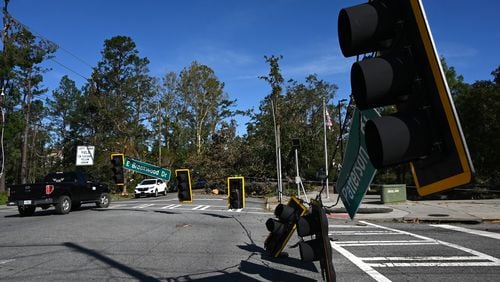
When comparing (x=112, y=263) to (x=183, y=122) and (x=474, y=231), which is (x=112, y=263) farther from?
(x=183, y=122)

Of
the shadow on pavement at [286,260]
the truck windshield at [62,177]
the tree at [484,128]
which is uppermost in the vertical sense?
the tree at [484,128]

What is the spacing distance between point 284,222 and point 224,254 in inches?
112

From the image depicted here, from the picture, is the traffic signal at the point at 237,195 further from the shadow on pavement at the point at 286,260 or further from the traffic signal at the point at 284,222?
the traffic signal at the point at 284,222

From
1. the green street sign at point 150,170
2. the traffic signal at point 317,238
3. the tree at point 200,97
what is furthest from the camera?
the tree at point 200,97

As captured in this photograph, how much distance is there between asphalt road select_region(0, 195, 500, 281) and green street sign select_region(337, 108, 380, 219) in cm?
301

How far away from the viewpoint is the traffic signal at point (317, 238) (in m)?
5.13

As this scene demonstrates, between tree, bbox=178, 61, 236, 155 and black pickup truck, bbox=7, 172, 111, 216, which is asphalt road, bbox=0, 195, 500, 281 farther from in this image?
tree, bbox=178, 61, 236, 155

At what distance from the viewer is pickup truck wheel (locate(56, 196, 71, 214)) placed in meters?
19.2

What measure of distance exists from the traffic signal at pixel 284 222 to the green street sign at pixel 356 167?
2104mm

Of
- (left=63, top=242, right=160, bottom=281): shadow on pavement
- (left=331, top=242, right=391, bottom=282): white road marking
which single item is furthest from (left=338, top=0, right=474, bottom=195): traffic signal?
(left=63, top=242, right=160, bottom=281): shadow on pavement

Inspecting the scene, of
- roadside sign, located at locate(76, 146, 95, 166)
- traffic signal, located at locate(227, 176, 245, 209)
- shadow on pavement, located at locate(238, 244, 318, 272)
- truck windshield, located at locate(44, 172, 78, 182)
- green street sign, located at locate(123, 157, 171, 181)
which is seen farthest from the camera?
roadside sign, located at locate(76, 146, 95, 166)

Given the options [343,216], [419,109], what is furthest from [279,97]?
[419,109]

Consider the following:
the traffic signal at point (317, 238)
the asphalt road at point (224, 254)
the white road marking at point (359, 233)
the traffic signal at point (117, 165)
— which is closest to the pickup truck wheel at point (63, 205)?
the traffic signal at point (117, 165)

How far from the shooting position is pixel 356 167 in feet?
13.6
